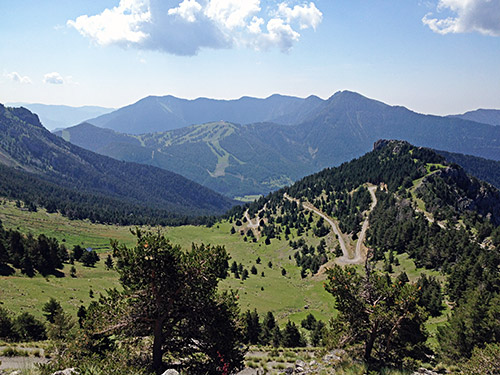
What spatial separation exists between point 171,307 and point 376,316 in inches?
550

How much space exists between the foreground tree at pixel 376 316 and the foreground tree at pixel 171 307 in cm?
826

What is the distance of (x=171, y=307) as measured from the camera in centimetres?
1991

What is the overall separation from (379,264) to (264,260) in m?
55.8

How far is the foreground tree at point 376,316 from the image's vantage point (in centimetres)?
2152

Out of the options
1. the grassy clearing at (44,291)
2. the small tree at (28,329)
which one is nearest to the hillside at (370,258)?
the grassy clearing at (44,291)

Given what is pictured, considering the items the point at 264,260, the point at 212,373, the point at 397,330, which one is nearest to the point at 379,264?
the point at 264,260

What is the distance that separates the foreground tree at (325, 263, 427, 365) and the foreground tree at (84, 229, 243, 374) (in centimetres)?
826

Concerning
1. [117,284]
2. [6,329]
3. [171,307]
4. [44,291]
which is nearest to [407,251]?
[117,284]

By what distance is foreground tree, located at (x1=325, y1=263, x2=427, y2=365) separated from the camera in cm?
2152

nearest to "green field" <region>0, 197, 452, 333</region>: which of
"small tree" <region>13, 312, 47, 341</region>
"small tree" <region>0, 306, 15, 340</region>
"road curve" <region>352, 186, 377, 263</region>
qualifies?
"small tree" <region>13, 312, 47, 341</region>

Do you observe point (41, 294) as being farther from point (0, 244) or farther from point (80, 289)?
point (0, 244)

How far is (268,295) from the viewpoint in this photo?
291ft

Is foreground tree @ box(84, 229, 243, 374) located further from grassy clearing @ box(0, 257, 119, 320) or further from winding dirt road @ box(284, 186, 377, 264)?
winding dirt road @ box(284, 186, 377, 264)

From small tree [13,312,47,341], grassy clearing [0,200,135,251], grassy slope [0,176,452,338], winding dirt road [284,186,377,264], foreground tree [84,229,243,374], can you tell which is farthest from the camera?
grassy clearing [0,200,135,251]
